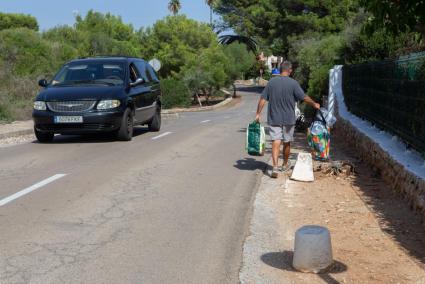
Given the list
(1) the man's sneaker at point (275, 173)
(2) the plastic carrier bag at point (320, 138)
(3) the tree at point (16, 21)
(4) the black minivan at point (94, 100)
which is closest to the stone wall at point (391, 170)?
(2) the plastic carrier bag at point (320, 138)

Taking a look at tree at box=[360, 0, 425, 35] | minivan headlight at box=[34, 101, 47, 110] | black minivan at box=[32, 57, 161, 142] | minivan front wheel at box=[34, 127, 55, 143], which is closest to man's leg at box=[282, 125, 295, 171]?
tree at box=[360, 0, 425, 35]

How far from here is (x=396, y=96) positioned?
9.49m

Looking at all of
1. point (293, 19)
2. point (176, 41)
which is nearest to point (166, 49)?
point (176, 41)

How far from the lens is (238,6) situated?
72.2 meters

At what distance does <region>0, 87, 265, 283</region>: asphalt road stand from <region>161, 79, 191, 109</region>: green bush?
32.7 meters

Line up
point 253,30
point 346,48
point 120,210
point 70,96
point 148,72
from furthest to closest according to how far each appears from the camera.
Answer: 1. point 253,30
2. point 346,48
3. point 148,72
4. point 70,96
5. point 120,210

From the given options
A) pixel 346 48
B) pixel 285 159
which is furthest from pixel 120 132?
pixel 346 48

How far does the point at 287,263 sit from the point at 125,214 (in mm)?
2379

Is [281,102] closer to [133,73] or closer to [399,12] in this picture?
[399,12]

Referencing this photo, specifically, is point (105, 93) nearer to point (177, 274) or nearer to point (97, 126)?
point (97, 126)

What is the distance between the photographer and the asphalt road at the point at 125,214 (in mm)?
5320

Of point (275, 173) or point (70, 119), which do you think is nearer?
point (275, 173)

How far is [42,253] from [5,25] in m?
74.9

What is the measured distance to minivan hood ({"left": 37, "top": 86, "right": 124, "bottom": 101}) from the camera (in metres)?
13.8
